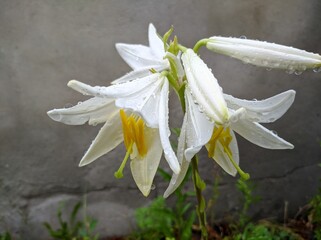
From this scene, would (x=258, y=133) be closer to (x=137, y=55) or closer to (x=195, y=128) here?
(x=195, y=128)

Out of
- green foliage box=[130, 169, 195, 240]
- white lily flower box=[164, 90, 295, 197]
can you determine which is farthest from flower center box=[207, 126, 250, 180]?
green foliage box=[130, 169, 195, 240]

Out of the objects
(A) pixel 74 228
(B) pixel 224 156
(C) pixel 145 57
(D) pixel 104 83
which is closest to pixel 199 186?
(B) pixel 224 156

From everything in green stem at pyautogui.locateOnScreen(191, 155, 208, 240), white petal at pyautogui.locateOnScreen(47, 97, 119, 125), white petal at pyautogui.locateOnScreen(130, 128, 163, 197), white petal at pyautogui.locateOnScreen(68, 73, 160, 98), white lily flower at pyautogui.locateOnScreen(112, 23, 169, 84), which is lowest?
green stem at pyautogui.locateOnScreen(191, 155, 208, 240)

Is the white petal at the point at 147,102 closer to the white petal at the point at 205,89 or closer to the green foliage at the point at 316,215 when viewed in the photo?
the white petal at the point at 205,89

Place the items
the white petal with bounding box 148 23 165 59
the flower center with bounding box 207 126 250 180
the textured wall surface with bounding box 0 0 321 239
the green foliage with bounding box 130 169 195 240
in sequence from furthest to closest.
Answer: the textured wall surface with bounding box 0 0 321 239 → the green foliage with bounding box 130 169 195 240 → the white petal with bounding box 148 23 165 59 → the flower center with bounding box 207 126 250 180

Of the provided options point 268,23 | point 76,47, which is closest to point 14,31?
point 76,47

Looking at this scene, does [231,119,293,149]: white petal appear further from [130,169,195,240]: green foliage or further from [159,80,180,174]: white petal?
[130,169,195,240]: green foliage

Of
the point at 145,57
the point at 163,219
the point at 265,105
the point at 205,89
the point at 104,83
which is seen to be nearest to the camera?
the point at 205,89
